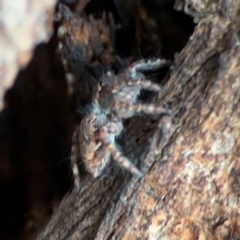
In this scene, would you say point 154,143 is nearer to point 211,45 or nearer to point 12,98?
point 211,45

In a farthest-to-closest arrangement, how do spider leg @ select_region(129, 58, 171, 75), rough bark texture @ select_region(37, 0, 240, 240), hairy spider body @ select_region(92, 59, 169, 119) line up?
1. spider leg @ select_region(129, 58, 171, 75)
2. hairy spider body @ select_region(92, 59, 169, 119)
3. rough bark texture @ select_region(37, 0, 240, 240)

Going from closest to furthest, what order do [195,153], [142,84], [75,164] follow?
[195,153]
[142,84]
[75,164]

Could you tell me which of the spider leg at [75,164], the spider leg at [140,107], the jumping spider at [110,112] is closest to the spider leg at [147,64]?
the jumping spider at [110,112]

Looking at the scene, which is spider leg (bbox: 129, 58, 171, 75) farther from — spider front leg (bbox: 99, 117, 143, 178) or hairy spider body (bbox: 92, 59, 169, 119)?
spider front leg (bbox: 99, 117, 143, 178)

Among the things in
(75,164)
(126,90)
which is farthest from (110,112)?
(75,164)

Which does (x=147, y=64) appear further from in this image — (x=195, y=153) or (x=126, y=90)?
(x=195, y=153)

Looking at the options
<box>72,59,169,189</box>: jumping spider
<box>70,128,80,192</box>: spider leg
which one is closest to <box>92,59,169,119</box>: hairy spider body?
<box>72,59,169,189</box>: jumping spider

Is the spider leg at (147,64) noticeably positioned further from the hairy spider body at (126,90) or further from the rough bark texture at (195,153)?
the rough bark texture at (195,153)
